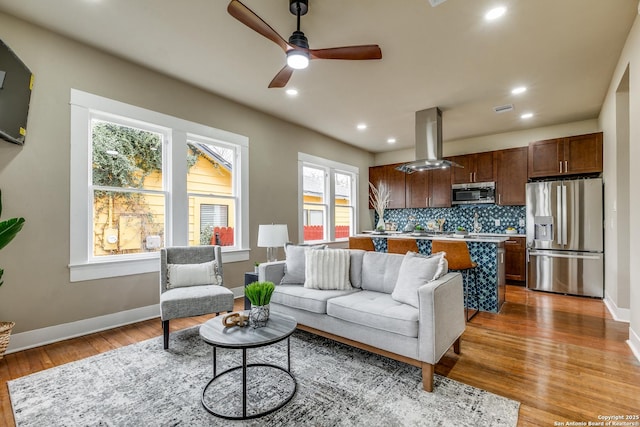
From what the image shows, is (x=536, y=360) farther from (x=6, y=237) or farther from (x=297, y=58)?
(x=6, y=237)

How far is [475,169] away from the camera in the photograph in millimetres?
6195

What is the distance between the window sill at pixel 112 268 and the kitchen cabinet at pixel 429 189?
17.4ft

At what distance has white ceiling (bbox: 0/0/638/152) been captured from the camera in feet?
8.37

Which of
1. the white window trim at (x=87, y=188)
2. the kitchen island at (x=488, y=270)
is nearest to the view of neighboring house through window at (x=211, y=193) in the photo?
the white window trim at (x=87, y=188)

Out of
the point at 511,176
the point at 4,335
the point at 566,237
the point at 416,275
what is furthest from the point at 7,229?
the point at 511,176

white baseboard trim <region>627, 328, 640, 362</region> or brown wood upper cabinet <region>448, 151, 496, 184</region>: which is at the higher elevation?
brown wood upper cabinet <region>448, 151, 496, 184</region>

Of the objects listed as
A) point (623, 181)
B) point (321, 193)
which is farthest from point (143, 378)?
point (623, 181)

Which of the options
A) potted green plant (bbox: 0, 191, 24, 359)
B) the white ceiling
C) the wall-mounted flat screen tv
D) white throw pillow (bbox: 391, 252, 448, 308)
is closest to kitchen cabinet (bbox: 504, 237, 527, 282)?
the white ceiling

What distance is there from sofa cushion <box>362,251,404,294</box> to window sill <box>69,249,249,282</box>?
2469mm

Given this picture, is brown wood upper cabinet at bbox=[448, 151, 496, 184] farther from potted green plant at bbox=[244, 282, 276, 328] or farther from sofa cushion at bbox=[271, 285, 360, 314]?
potted green plant at bbox=[244, 282, 276, 328]

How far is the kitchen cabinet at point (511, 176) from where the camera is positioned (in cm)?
569

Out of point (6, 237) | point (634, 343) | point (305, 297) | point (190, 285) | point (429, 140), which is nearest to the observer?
point (6, 237)

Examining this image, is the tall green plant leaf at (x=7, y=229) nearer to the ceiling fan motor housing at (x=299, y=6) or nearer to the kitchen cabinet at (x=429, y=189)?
the ceiling fan motor housing at (x=299, y=6)

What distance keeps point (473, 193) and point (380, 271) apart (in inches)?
164
